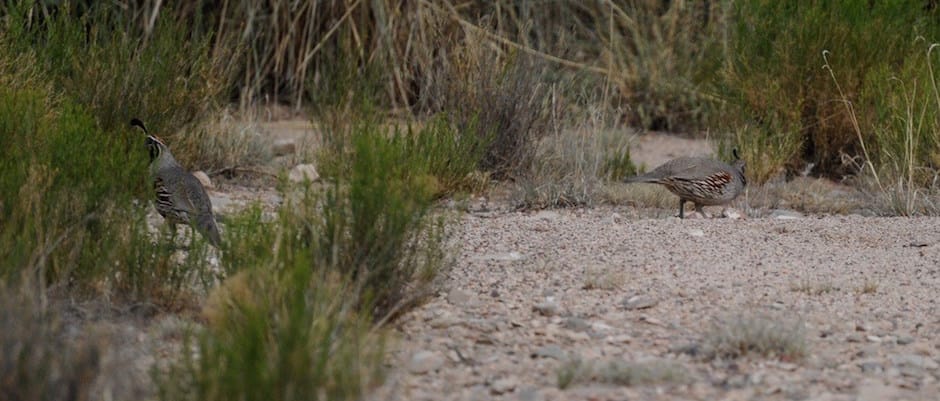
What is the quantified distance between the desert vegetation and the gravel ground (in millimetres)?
92

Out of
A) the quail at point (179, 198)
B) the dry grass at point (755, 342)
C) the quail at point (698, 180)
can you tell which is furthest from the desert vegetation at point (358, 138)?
the quail at point (698, 180)

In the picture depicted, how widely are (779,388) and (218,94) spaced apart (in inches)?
236

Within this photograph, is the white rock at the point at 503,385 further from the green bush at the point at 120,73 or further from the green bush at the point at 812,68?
the green bush at the point at 812,68

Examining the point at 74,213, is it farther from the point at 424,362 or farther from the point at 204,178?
the point at 204,178

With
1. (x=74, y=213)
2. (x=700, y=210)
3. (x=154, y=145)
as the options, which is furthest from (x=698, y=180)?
(x=74, y=213)

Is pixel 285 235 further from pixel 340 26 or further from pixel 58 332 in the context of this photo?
pixel 340 26

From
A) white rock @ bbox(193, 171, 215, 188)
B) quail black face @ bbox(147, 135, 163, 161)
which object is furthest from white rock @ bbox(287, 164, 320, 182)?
quail black face @ bbox(147, 135, 163, 161)

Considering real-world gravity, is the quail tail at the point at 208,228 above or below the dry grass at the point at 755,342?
above

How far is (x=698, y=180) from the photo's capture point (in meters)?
7.77

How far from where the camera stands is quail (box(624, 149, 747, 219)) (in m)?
7.78

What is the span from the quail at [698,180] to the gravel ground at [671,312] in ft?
1.85

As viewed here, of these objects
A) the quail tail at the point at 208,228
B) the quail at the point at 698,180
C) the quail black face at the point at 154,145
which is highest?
the quail black face at the point at 154,145

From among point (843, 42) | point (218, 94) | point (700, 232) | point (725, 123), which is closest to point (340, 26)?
point (218, 94)

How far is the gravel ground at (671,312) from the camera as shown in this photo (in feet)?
14.7
